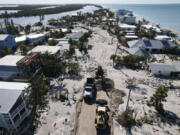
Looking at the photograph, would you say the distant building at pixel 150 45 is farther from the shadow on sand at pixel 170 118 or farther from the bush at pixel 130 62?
the shadow on sand at pixel 170 118

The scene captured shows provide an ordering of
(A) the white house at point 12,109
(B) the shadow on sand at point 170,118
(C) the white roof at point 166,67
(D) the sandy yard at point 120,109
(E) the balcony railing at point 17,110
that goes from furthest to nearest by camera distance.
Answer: (C) the white roof at point 166,67
(B) the shadow on sand at point 170,118
(D) the sandy yard at point 120,109
(E) the balcony railing at point 17,110
(A) the white house at point 12,109

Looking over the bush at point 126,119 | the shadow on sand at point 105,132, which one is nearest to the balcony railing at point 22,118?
the shadow on sand at point 105,132

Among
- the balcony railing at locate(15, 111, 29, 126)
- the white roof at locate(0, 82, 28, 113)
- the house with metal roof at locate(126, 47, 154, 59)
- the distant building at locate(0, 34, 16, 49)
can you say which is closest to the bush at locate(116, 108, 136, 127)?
the balcony railing at locate(15, 111, 29, 126)

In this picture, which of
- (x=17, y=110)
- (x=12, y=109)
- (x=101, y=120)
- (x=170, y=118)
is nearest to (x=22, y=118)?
(x=17, y=110)

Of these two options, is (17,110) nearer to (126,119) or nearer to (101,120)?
(101,120)

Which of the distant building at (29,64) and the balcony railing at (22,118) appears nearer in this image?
the balcony railing at (22,118)

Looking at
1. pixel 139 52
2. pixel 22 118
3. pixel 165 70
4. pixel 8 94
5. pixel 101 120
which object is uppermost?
pixel 8 94

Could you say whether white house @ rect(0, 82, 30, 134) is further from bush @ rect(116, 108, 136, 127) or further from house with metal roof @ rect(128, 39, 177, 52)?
house with metal roof @ rect(128, 39, 177, 52)

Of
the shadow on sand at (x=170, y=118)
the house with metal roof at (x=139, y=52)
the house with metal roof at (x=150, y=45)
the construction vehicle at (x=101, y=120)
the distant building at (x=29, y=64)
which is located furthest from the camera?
the house with metal roof at (x=150, y=45)

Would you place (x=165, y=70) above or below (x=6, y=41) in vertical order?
below
